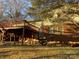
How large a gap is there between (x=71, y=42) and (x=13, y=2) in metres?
27.6

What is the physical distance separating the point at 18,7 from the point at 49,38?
88.8 ft

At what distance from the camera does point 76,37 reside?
132ft

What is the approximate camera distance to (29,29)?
134 ft

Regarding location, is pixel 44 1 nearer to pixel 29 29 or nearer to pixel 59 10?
pixel 59 10

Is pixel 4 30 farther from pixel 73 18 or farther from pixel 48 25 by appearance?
pixel 73 18

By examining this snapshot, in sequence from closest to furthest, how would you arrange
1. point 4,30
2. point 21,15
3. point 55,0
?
1. point 55,0
2. point 4,30
3. point 21,15

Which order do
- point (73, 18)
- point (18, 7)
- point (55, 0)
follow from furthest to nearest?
point (18, 7), point (73, 18), point (55, 0)

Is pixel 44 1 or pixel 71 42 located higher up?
pixel 44 1

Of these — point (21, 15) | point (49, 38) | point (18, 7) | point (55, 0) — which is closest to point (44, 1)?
point (55, 0)

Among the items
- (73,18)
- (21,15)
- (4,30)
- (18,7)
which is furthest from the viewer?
(18,7)

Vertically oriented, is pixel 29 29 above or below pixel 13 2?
below

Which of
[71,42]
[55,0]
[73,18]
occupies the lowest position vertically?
[71,42]

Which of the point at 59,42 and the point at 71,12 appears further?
the point at 59,42

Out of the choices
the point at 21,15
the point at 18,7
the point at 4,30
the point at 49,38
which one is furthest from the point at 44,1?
the point at 18,7
